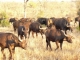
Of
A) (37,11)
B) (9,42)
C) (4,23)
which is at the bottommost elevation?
(37,11)

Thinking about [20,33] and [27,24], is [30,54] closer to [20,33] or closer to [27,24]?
[20,33]

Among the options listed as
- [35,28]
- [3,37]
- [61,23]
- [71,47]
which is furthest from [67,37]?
[61,23]

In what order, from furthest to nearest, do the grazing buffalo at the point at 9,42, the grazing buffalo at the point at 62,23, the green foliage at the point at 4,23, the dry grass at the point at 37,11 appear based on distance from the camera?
the dry grass at the point at 37,11, the green foliage at the point at 4,23, the grazing buffalo at the point at 62,23, the grazing buffalo at the point at 9,42

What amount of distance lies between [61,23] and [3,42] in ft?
37.4

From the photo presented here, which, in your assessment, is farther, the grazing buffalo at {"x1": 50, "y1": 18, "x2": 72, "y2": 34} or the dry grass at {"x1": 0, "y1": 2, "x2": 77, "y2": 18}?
the dry grass at {"x1": 0, "y1": 2, "x2": 77, "y2": 18}

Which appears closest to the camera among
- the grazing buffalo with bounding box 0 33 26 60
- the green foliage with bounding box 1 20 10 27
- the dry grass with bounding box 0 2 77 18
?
the grazing buffalo with bounding box 0 33 26 60

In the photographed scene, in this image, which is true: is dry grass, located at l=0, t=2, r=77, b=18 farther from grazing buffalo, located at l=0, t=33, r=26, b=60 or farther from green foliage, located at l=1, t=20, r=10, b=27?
grazing buffalo, located at l=0, t=33, r=26, b=60

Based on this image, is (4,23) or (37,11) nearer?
(4,23)

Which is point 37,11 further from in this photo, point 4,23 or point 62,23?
point 62,23

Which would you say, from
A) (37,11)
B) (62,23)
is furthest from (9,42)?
(37,11)

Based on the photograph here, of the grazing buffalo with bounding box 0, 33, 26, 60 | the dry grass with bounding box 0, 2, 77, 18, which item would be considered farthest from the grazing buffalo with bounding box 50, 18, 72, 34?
the dry grass with bounding box 0, 2, 77, 18

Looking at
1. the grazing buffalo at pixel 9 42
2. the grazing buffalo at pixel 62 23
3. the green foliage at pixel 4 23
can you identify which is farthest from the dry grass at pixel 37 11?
the grazing buffalo at pixel 9 42

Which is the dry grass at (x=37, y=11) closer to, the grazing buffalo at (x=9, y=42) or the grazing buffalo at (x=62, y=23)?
the grazing buffalo at (x=62, y=23)

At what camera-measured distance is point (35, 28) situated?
19.3 meters
